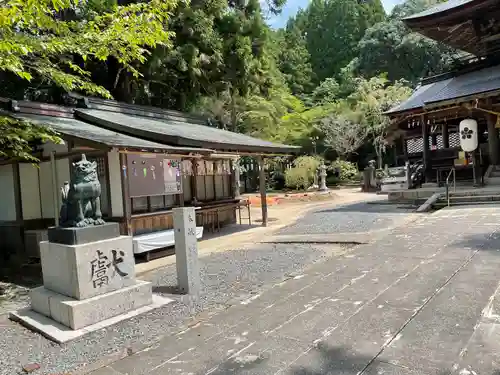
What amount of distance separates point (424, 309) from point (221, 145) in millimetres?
6989

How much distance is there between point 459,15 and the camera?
14.7m

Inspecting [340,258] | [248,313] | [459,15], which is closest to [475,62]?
[459,15]

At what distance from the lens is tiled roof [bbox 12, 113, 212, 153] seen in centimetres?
732

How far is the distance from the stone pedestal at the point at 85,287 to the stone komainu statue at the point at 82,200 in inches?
5.7

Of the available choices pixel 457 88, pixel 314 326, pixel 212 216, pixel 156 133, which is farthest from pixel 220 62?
pixel 314 326

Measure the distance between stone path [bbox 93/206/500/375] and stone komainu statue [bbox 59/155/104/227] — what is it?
1.94m

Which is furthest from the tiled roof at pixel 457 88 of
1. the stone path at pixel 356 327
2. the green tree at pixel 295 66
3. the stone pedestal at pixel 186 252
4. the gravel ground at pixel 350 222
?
the green tree at pixel 295 66

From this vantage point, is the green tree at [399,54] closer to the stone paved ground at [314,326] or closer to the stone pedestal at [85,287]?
the stone paved ground at [314,326]

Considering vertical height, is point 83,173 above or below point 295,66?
below

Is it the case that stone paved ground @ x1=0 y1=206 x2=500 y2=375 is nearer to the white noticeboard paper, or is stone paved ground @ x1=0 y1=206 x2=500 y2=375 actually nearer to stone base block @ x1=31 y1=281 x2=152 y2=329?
stone base block @ x1=31 y1=281 x2=152 y2=329

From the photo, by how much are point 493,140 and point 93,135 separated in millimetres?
13737

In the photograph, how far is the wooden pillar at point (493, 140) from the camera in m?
13.8

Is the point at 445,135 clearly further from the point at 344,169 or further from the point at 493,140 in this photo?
the point at 344,169

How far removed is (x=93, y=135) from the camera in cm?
782
